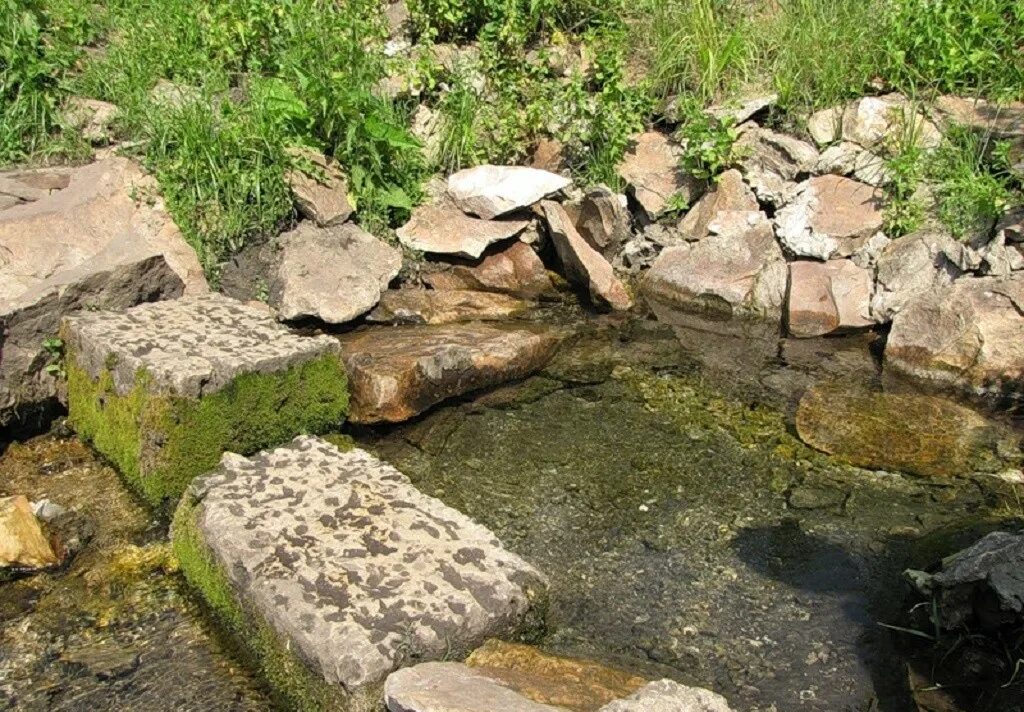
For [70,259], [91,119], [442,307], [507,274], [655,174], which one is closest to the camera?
[70,259]

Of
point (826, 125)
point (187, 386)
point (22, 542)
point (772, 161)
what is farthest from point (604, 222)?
point (22, 542)

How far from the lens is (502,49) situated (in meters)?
8.23

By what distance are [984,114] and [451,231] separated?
389 cm

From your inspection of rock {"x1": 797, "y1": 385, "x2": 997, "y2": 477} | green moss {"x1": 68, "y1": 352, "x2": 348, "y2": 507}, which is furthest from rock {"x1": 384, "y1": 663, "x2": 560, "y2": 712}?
rock {"x1": 797, "y1": 385, "x2": 997, "y2": 477}

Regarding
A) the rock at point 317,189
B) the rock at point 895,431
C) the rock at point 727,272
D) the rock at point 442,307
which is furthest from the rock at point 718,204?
the rock at point 317,189

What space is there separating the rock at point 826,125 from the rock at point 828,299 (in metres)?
1.22

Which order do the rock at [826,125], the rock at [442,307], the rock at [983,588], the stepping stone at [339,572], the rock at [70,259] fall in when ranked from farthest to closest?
the rock at [826,125] < the rock at [442,307] < the rock at [70,259] < the rock at [983,588] < the stepping stone at [339,572]

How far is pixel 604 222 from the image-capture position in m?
7.36

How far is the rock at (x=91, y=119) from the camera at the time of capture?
676cm

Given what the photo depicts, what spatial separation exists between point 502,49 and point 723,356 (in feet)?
10.9

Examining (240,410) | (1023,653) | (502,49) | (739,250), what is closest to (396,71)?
(502,49)

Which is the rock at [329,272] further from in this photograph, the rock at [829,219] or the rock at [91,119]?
the rock at [829,219]

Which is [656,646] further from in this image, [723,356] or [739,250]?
[739,250]

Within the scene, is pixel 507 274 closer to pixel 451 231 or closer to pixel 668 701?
pixel 451 231
